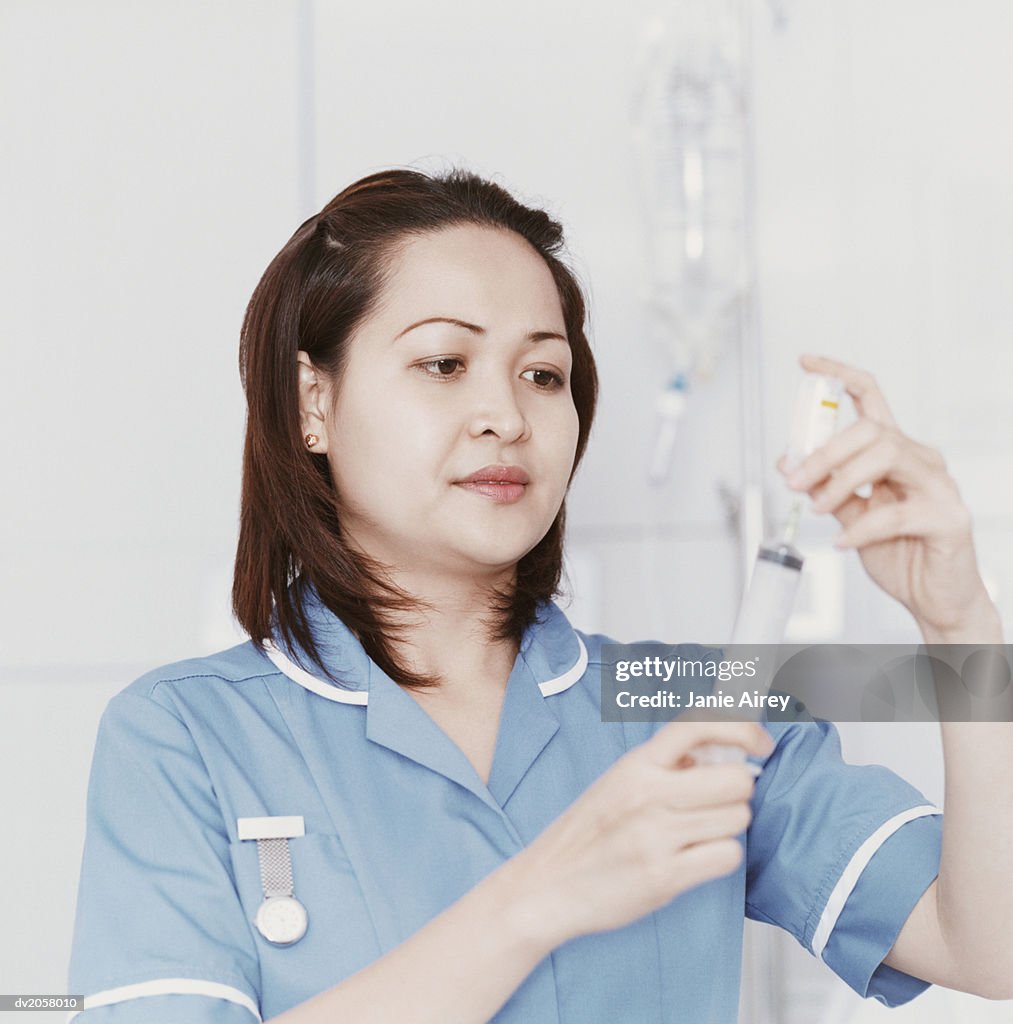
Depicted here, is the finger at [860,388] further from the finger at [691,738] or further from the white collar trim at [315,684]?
the white collar trim at [315,684]

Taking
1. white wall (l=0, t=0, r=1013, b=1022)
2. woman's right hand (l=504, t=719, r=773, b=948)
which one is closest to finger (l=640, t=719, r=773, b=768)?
woman's right hand (l=504, t=719, r=773, b=948)

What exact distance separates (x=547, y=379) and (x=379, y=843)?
17.0 inches

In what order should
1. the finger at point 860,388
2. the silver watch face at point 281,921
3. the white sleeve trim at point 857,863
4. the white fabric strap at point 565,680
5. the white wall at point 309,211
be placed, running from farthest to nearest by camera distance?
the white wall at point 309,211 → the white fabric strap at point 565,680 → the white sleeve trim at point 857,863 → the silver watch face at point 281,921 → the finger at point 860,388

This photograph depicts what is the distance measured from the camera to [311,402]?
3.79 ft

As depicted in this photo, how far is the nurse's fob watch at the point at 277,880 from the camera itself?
35.8 inches

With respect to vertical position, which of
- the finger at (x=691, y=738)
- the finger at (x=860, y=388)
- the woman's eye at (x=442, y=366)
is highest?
the woman's eye at (x=442, y=366)

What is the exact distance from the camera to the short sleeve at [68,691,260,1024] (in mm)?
852

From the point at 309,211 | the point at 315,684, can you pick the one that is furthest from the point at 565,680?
the point at 309,211

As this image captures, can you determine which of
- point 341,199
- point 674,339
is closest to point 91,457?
point 341,199

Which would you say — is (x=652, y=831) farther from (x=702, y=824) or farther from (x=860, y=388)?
(x=860, y=388)

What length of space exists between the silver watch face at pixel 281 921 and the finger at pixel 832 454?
470 mm

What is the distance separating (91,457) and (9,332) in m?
0.21

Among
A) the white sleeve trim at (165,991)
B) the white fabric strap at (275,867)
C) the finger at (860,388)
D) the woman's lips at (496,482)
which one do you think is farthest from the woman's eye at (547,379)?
the white sleeve trim at (165,991)

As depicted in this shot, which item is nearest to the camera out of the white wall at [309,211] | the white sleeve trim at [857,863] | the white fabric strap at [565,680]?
the white sleeve trim at [857,863]
